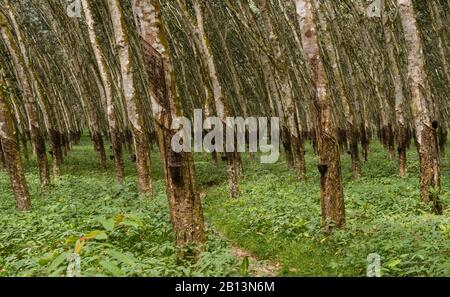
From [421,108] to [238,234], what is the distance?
180 inches

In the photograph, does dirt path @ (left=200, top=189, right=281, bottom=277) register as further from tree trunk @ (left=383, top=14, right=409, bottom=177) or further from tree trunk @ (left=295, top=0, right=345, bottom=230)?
tree trunk @ (left=383, top=14, right=409, bottom=177)

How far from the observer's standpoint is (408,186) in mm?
13320

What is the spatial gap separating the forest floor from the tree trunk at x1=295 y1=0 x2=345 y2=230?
1.46 feet

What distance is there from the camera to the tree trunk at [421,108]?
373 inches

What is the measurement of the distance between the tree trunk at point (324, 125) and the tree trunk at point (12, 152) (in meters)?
7.08

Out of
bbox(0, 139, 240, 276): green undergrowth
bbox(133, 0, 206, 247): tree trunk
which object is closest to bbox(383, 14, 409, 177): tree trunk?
bbox(0, 139, 240, 276): green undergrowth

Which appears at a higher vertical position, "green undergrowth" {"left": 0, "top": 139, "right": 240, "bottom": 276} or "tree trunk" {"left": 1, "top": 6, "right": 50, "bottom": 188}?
"tree trunk" {"left": 1, "top": 6, "right": 50, "bottom": 188}

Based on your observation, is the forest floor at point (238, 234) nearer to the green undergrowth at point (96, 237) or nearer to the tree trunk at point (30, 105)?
the green undergrowth at point (96, 237)

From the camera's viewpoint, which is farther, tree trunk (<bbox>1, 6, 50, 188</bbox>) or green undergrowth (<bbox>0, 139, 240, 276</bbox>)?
tree trunk (<bbox>1, 6, 50, 188</bbox>)

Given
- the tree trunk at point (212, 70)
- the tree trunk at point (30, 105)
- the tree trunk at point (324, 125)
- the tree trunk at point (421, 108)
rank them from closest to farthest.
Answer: the tree trunk at point (324, 125) < the tree trunk at point (421, 108) < the tree trunk at point (30, 105) < the tree trunk at point (212, 70)

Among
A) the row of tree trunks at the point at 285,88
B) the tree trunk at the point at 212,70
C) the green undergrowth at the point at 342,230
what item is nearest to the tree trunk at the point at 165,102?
the green undergrowth at the point at 342,230

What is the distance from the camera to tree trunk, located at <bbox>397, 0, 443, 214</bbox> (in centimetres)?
947

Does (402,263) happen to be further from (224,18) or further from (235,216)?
(224,18)

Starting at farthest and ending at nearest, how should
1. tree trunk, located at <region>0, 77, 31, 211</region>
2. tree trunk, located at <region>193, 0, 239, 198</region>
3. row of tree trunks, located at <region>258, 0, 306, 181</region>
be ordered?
row of tree trunks, located at <region>258, 0, 306, 181</region> → tree trunk, located at <region>193, 0, 239, 198</region> → tree trunk, located at <region>0, 77, 31, 211</region>
